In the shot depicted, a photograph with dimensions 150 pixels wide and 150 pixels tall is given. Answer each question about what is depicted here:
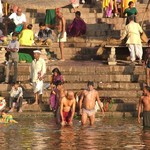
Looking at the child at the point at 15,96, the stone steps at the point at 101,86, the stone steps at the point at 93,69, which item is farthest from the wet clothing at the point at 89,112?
the stone steps at the point at 93,69

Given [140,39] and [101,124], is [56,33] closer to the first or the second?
[140,39]

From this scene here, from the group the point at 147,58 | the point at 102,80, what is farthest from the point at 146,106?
the point at 147,58

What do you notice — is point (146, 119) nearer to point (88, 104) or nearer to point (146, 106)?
point (146, 106)

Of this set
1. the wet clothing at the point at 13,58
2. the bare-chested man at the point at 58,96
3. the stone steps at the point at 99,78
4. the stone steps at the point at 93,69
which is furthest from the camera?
the stone steps at the point at 93,69

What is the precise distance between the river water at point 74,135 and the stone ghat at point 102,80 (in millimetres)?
1787

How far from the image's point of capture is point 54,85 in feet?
80.2

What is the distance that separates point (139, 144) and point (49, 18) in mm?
14524

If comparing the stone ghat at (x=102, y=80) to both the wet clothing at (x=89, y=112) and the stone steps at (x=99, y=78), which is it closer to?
the stone steps at (x=99, y=78)

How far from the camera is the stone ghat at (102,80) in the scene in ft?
81.9

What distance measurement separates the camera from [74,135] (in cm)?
1912

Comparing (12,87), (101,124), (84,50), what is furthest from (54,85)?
(84,50)

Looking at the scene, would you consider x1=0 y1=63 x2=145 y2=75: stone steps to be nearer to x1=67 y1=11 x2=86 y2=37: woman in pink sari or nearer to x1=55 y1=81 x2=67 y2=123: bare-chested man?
x1=55 y1=81 x2=67 y2=123: bare-chested man

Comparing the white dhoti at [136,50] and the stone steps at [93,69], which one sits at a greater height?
the white dhoti at [136,50]

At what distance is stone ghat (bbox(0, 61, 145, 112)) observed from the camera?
983 inches
